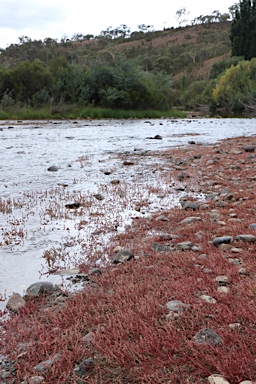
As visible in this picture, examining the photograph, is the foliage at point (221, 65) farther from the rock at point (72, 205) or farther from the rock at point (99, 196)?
the rock at point (72, 205)

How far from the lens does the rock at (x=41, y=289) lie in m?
3.16

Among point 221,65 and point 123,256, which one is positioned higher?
point 221,65

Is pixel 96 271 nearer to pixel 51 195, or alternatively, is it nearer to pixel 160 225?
pixel 160 225

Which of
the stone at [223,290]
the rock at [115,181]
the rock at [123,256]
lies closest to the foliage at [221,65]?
the rock at [115,181]

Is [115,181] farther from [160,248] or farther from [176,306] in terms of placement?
[176,306]

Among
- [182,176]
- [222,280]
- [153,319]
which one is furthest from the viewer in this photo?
[182,176]

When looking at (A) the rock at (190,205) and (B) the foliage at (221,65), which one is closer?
(A) the rock at (190,205)

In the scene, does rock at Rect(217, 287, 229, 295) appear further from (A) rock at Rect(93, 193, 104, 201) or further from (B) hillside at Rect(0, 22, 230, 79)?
(B) hillside at Rect(0, 22, 230, 79)

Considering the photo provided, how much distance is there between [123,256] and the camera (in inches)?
154

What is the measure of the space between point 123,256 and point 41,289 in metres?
1.01

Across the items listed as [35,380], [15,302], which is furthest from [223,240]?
[35,380]

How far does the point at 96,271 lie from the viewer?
3623 millimetres

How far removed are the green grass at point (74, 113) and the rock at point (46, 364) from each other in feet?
111

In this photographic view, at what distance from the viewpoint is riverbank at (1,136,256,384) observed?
2.02 m
